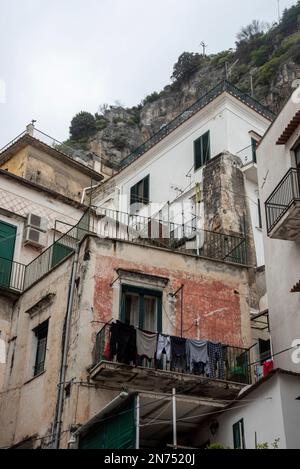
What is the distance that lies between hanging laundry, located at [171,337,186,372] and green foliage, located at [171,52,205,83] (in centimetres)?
5454

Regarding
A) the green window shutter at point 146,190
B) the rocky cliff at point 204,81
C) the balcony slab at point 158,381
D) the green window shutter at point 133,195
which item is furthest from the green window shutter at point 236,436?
→ the rocky cliff at point 204,81

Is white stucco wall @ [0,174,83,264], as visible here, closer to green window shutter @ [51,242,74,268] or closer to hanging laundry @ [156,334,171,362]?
green window shutter @ [51,242,74,268]

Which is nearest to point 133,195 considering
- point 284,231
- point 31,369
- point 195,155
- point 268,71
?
point 195,155

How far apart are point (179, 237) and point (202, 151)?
15.1 feet

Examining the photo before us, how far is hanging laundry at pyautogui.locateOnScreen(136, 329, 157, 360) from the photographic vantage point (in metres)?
18.9

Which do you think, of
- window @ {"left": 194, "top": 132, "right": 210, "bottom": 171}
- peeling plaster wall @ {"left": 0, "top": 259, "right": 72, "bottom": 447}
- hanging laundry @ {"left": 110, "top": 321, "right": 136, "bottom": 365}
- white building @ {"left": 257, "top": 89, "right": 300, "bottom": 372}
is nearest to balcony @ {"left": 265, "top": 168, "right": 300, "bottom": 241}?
white building @ {"left": 257, "top": 89, "right": 300, "bottom": 372}

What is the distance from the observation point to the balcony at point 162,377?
18578 millimetres

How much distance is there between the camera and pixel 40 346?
21.8 meters

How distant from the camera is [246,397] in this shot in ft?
56.5

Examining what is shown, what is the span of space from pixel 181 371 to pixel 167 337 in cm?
99

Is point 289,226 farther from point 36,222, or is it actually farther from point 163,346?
point 36,222

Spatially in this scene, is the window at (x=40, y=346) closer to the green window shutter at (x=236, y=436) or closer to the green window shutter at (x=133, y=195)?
the green window shutter at (x=236, y=436)

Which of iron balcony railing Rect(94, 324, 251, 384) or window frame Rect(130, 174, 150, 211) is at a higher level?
window frame Rect(130, 174, 150, 211)
